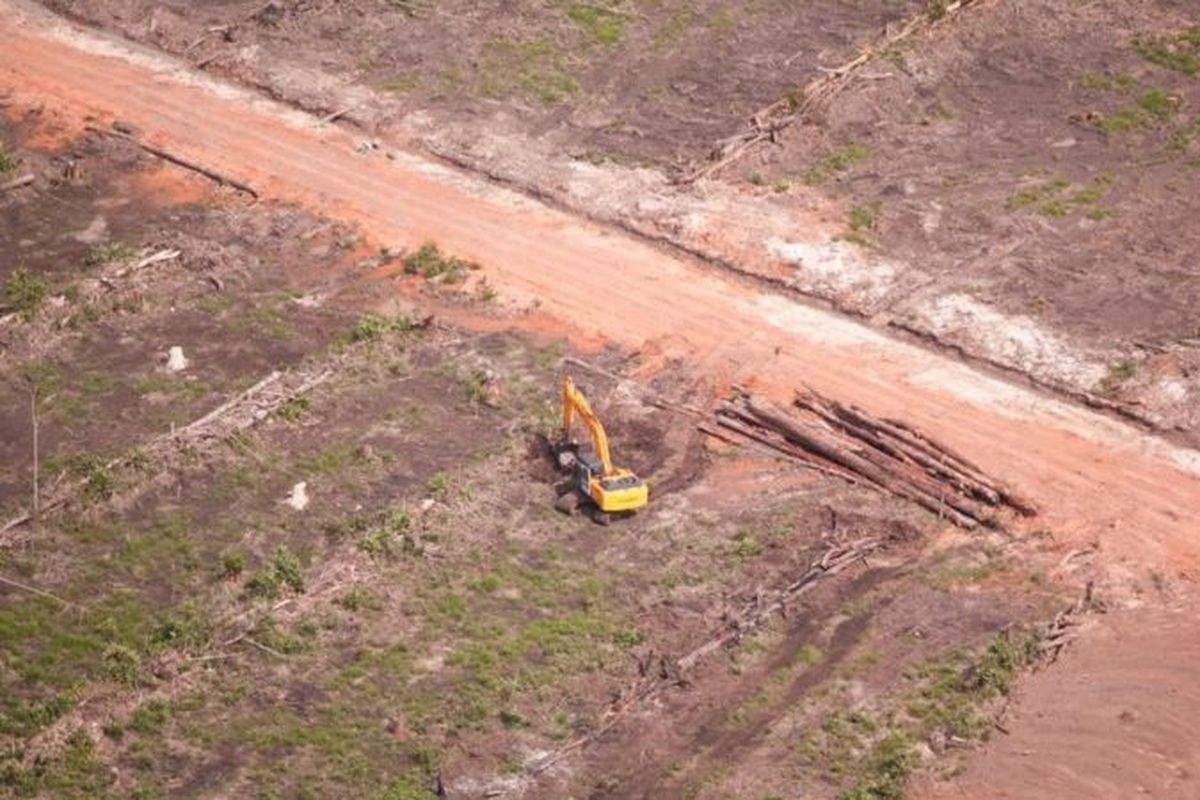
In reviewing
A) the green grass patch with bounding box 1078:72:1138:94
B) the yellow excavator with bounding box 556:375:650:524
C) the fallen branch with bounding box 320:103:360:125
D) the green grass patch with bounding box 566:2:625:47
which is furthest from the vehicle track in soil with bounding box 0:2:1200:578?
the green grass patch with bounding box 1078:72:1138:94

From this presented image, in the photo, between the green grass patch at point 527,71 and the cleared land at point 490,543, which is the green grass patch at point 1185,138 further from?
the green grass patch at point 527,71

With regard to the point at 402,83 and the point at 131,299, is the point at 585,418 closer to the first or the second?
the point at 131,299

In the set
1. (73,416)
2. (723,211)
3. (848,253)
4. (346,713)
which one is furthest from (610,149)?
(346,713)

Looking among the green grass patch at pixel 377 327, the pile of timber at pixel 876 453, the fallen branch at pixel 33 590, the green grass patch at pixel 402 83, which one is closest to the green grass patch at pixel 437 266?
the green grass patch at pixel 377 327

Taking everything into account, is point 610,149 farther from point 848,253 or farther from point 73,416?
point 73,416

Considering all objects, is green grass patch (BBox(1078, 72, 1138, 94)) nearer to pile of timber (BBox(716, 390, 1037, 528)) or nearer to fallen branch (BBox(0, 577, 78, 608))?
pile of timber (BBox(716, 390, 1037, 528))

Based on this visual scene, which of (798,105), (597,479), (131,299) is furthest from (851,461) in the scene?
(131,299)
